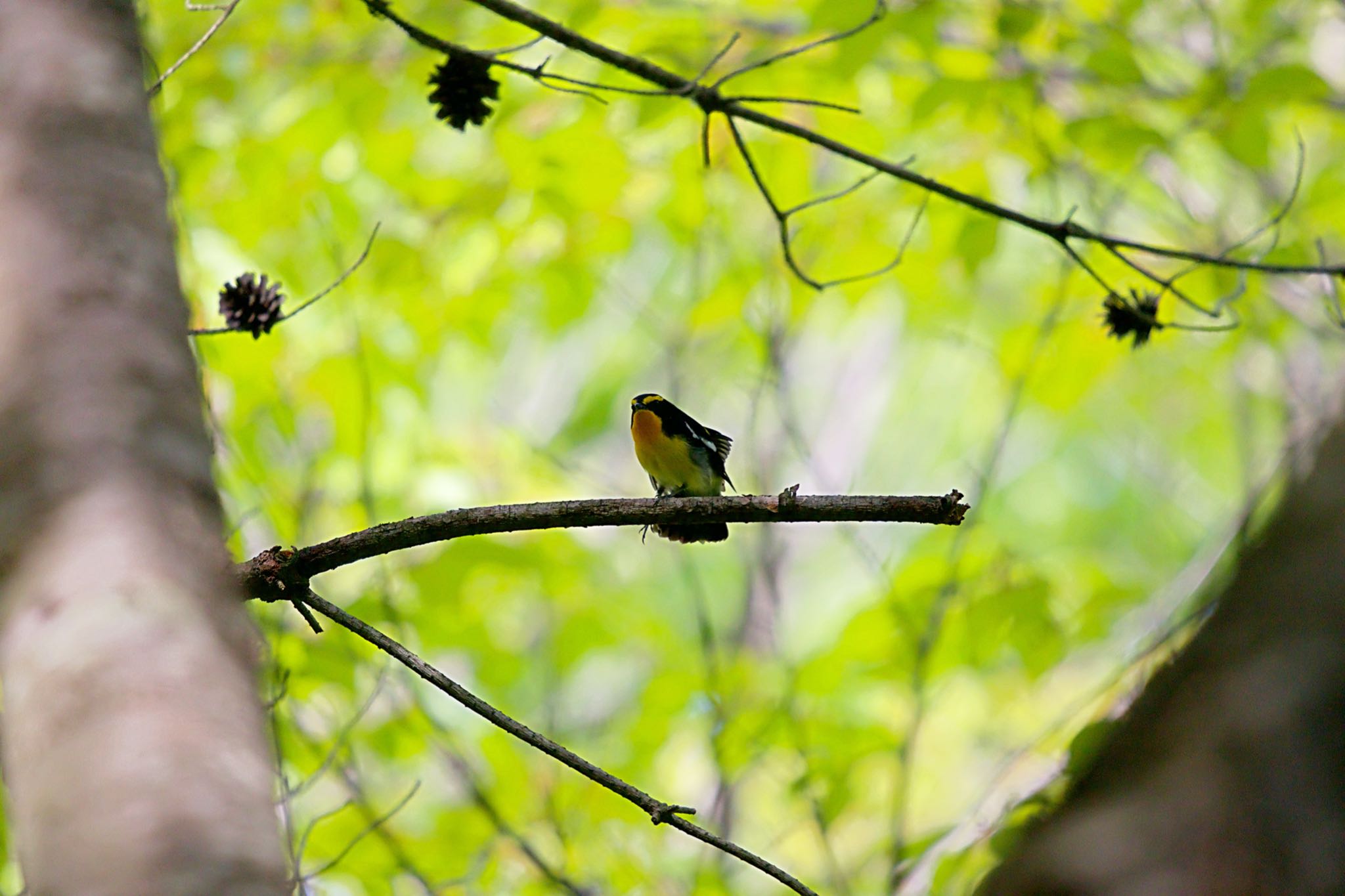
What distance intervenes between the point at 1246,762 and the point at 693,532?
9.62 ft

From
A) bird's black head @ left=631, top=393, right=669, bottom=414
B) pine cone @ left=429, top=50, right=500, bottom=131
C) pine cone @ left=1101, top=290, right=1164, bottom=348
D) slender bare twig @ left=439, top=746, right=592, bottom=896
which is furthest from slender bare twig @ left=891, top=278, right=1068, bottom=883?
pine cone @ left=429, top=50, right=500, bottom=131

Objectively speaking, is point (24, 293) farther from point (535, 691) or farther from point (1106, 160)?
point (535, 691)

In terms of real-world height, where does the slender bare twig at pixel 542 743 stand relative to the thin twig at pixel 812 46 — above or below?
below

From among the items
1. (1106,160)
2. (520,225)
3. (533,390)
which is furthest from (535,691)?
(1106,160)

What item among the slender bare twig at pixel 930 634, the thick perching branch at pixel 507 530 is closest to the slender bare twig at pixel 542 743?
the thick perching branch at pixel 507 530

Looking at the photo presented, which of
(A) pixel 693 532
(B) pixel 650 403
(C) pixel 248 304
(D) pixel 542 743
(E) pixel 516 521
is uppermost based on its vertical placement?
(B) pixel 650 403

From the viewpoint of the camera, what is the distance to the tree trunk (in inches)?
31.8

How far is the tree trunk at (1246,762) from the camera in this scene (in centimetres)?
81

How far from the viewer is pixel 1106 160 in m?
4.52

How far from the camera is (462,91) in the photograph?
10.2ft

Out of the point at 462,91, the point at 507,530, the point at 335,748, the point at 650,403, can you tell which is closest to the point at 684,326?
the point at 650,403

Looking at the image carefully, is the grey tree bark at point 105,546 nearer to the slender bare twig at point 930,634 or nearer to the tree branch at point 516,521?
the tree branch at point 516,521

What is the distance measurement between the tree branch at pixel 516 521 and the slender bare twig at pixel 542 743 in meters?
0.08

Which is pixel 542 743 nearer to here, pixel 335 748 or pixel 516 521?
pixel 516 521
